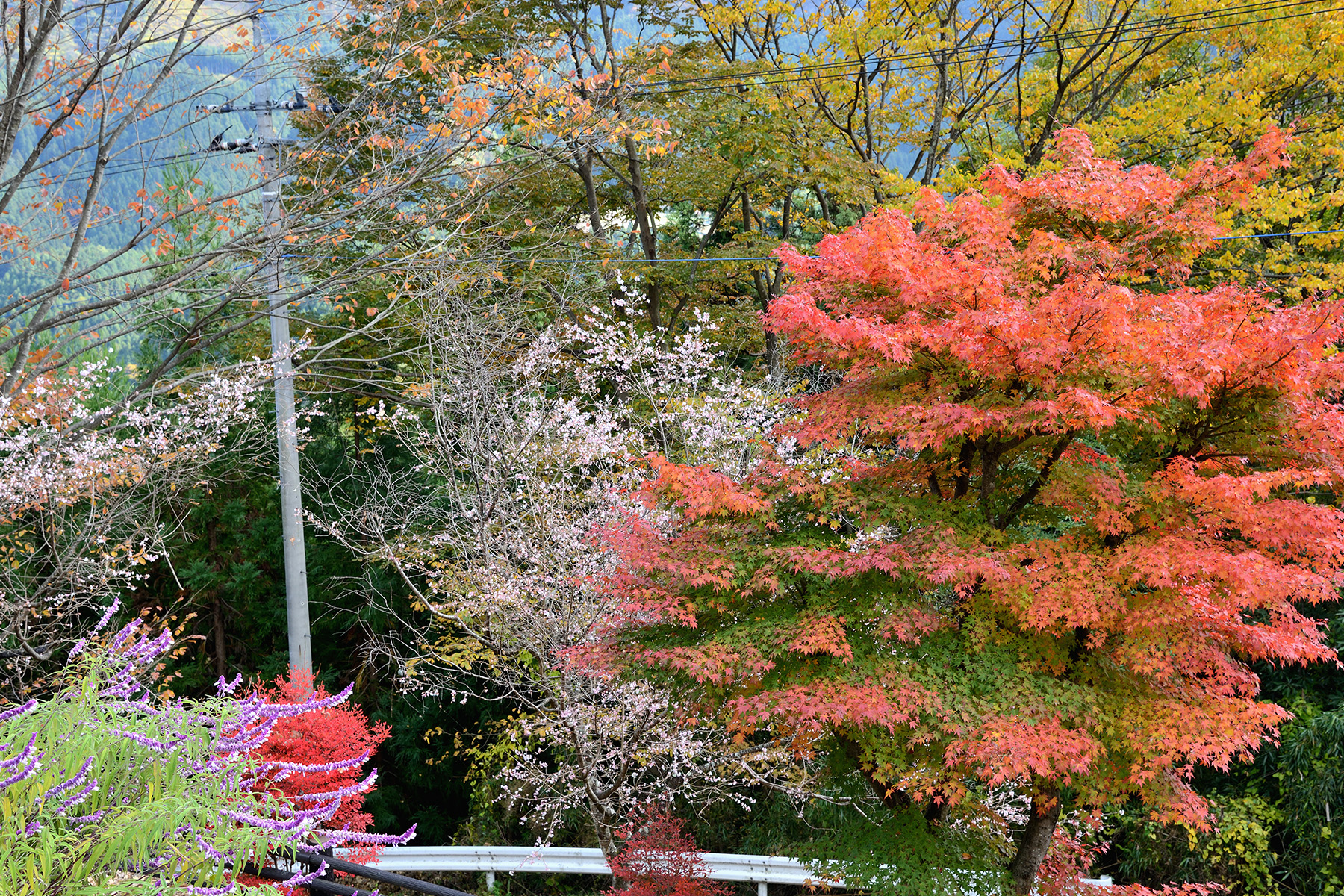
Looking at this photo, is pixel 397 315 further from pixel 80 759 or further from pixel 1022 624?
pixel 80 759

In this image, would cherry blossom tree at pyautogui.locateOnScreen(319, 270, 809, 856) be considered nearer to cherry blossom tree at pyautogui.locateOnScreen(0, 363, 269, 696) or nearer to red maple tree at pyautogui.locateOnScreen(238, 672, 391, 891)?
red maple tree at pyautogui.locateOnScreen(238, 672, 391, 891)

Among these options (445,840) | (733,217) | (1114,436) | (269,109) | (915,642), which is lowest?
(445,840)

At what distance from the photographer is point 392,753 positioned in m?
11.9

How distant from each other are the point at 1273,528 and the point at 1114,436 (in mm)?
980

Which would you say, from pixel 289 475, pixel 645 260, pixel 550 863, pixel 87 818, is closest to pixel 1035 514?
pixel 550 863

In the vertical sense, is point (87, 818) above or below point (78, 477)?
below

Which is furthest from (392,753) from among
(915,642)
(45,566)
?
(915,642)

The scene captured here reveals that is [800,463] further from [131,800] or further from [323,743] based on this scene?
[131,800]

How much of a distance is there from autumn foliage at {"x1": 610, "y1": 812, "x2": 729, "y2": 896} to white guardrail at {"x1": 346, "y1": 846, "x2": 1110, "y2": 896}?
0.77 metres

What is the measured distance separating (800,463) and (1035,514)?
1.69 meters

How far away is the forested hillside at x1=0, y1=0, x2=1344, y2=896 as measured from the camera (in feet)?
13.9

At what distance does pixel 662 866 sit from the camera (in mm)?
6359

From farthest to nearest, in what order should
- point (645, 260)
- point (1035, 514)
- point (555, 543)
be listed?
point (645, 260)
point (555, 543)
point (1035, 514)

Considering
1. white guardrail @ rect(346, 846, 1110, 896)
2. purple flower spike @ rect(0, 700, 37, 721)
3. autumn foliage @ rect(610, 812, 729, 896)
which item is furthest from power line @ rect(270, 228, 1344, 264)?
purple flower spike @ rect(0, 700, 37, 721)
